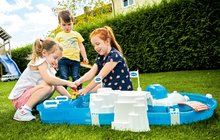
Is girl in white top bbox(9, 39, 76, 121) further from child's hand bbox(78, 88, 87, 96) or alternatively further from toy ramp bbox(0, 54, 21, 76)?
toy ramp bbox(0, 54, 21, 76)

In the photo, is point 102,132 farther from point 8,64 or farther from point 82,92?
point 8,64

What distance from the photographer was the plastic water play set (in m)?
2.15

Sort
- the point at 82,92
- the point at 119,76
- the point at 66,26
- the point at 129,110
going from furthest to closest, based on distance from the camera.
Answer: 1. the point at 66,26
2. the point at 119,76
3. the point at 82,92
4. the point at 129,110

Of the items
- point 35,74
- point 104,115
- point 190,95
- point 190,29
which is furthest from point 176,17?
point 104,115

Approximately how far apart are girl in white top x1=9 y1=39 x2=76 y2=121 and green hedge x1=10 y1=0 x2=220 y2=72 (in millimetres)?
5075

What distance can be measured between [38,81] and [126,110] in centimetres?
135

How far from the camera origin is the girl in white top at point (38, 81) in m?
2.87

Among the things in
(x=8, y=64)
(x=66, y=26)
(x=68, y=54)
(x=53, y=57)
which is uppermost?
(x=66, y=26)

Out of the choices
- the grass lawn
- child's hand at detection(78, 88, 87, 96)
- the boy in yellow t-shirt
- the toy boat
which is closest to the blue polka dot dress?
child's hand at detection(78, 88, 87, 96)

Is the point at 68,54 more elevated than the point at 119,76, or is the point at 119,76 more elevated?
the point at 68,54

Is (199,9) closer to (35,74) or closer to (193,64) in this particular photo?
(193,64)

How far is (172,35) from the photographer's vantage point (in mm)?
7816

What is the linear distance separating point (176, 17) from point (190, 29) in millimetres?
542

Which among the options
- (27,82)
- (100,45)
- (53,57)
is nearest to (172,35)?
(100,45)
